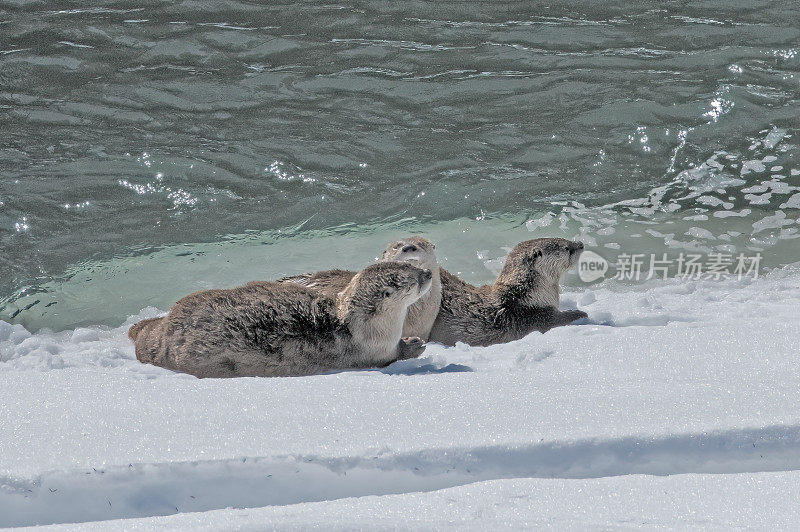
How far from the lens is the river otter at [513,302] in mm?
6535

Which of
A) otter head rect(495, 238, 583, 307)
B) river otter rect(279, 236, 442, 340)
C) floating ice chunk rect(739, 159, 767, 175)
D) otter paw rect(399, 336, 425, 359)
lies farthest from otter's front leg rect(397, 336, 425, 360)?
floating ice chunk rect(739, 159, 767, 175)

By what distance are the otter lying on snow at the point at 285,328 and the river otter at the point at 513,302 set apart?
0.82m

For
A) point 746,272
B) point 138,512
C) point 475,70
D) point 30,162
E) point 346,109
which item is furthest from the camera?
point 475,70

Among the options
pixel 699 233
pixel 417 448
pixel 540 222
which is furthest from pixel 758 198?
pixel 417 448

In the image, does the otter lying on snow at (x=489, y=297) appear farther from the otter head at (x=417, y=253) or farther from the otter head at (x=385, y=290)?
the otter head at (x=385, y=290)

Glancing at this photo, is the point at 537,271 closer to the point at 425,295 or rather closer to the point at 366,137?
the point at 425,295

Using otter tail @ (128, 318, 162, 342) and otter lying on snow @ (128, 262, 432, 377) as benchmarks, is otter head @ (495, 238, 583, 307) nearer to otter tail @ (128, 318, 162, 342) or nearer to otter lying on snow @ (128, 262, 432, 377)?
otter lying on snow @ (128, 262, 432, 377)

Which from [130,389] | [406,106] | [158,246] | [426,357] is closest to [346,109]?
[406,106]

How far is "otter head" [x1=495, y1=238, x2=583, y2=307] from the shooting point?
21.9ft

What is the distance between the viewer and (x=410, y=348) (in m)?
5.84

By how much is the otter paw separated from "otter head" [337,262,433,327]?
247 millimetres

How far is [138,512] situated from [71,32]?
411 inches

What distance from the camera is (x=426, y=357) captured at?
5672 mm

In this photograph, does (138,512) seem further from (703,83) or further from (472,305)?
(703,83)
